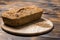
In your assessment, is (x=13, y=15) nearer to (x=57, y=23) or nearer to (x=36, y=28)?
(x=36, y=28)

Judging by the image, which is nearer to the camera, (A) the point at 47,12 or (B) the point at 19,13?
(B) the point at 19,13

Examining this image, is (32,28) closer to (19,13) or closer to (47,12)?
(19,13)

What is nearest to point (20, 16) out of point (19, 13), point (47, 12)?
point (19, 13)

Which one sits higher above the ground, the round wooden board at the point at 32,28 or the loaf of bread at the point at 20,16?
the loaf of bread at the point at 20,16

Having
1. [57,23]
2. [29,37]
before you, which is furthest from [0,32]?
[57,23]

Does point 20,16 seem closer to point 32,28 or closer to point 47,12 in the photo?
point 32,28

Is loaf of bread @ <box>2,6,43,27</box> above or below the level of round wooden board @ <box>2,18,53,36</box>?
above
